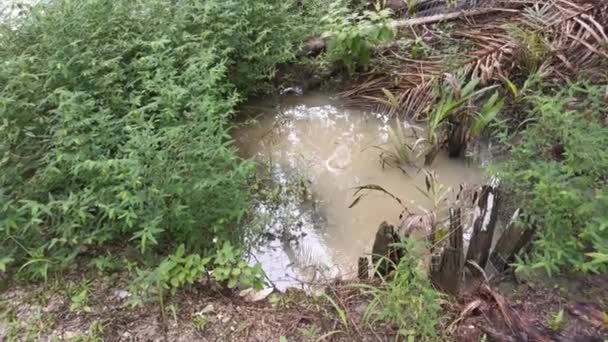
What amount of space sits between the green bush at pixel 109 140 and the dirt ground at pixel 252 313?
0.57ft

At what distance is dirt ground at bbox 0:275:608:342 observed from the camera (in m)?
1.98

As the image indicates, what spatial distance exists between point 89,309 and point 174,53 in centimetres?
151

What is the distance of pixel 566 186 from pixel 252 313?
57.3 inches

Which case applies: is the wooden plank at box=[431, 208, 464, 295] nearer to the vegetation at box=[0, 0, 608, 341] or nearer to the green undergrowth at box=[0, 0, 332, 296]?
the vegetation at box=[0, 0, 608, 341]

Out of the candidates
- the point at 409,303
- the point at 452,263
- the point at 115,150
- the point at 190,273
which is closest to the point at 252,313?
the point at 190,273

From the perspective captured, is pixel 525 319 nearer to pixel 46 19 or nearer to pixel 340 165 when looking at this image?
pixel 340 165

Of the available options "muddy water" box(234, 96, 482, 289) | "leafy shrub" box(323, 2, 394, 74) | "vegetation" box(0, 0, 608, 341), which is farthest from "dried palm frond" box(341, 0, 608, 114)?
"muddy water" box(234, 96, 482, 289)

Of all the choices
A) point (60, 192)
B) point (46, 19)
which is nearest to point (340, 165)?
point (60, 192)

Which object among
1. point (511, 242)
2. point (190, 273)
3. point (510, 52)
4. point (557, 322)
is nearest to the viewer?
point (557, 322)

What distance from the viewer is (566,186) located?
2.06 meters

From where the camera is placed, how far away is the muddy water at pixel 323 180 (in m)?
2.66

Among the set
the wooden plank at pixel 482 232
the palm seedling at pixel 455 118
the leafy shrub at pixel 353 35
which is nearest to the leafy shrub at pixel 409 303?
the wooden plank at pixel 482 232

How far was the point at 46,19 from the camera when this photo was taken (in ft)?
8.73

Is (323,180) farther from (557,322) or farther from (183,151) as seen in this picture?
(557,322)
